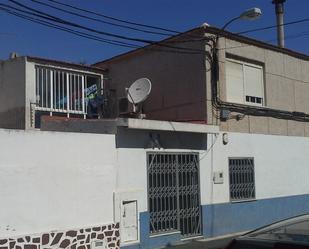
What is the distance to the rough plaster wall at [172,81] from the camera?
15.2 m

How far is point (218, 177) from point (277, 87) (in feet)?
14.4

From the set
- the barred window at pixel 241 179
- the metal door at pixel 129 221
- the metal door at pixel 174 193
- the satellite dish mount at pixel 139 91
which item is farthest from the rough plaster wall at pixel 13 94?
the barred window at pixel 241 179

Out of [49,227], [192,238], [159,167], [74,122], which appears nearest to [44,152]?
[49,227]

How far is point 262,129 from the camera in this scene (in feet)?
55.2

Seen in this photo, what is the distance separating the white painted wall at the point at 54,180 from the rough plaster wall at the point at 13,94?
457cm

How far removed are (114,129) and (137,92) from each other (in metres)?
1.99

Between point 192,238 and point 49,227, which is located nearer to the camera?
point 49,227

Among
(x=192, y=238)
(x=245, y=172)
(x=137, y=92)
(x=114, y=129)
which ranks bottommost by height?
(x=192, y=238)

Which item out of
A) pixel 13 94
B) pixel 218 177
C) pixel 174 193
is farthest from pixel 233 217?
pixel 13 94

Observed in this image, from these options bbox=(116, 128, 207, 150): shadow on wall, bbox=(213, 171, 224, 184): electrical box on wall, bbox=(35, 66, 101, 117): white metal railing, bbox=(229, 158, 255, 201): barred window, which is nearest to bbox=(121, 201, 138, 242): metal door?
bbox=(116, 128, 207, 150): shadow on wall

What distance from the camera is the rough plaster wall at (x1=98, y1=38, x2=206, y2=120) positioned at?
15161 mm

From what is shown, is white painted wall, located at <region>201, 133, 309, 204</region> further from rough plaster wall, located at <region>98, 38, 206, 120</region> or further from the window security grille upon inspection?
rough plaster wall, located at <region>98, 38, 206, 120</region>

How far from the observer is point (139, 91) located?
13.9 m

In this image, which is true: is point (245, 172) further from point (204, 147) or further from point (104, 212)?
point (104, 212)
